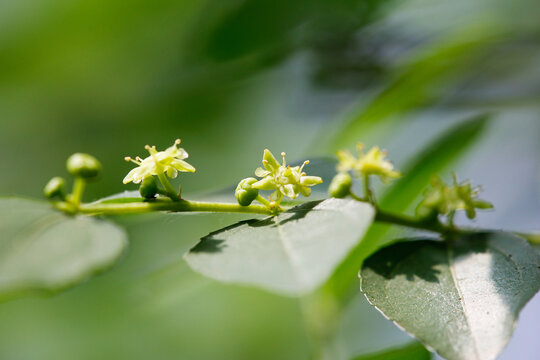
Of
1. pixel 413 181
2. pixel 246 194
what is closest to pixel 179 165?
pixel 246 194

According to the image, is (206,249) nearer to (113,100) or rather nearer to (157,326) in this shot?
(113,100)

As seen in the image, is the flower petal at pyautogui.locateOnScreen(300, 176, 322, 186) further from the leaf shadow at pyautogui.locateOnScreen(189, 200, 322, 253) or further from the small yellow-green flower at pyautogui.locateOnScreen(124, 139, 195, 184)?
the small yellow-green flower at pyautogui.locateOnScreen(124, 139, 195, 184)

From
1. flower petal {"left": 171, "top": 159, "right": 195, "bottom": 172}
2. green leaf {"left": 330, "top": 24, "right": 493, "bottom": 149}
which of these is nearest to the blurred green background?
green leaf {"left": 330, "top": 24, "right": 493, "bottom": 149}

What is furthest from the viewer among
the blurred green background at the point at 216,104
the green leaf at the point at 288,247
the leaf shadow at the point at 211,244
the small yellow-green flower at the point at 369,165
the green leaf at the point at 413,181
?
the blurred green background at the point at 216,104

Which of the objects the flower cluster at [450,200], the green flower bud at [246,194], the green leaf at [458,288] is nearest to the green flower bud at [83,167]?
the green flower bud at [246,194]

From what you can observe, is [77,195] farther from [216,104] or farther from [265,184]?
[216,104]

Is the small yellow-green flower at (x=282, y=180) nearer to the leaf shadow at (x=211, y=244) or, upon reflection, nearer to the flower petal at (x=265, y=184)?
the flower petal at (x=265, y=184)

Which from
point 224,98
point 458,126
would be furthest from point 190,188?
point 458,126
